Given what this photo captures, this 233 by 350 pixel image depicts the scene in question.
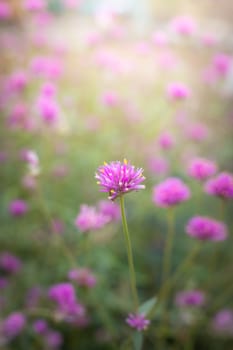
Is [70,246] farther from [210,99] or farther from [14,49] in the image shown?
[210,99]

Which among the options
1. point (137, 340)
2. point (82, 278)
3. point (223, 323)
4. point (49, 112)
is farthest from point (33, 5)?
point (137, 340)

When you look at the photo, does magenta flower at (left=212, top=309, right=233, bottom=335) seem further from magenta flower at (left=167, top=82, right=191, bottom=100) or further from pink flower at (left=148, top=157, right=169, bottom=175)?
magenta flower at (left=167, top=82, right=191, bottom=100)

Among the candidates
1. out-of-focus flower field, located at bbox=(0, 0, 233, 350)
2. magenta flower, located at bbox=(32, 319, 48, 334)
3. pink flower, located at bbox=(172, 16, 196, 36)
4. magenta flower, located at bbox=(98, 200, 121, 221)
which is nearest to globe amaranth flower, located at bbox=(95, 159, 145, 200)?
out-of-focus flower field, located at bbox=(0, 0, 233, 350)

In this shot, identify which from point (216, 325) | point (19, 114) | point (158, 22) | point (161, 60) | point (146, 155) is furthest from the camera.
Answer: point (158, 22)

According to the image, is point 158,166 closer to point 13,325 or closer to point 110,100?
point 110,100

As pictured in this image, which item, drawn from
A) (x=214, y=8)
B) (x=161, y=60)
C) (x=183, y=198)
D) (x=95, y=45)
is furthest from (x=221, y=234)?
(x=214, y=8)

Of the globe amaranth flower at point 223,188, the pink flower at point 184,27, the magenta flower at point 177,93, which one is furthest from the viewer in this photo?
the pink flower at point 184,27

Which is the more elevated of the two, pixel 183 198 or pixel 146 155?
pixel 146 155

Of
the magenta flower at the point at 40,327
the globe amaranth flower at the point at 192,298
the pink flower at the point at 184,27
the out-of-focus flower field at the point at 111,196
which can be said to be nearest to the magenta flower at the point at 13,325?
the out-of-focus flower field at the point at 111,196

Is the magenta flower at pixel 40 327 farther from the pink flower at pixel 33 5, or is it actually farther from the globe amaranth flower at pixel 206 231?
the pink flower at pixel 33 5
